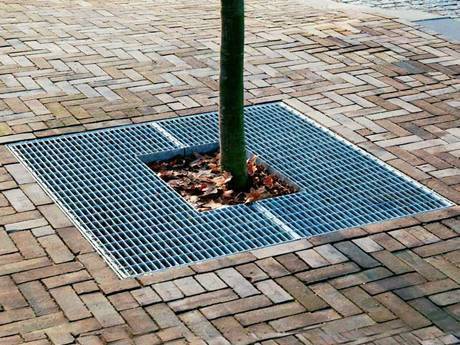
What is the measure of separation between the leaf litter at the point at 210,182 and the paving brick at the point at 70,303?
128cm

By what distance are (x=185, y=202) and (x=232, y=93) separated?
29.6 inches

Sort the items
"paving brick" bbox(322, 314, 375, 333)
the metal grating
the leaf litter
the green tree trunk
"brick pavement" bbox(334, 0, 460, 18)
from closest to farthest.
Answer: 1. "paving brick" bbox(322, 314, 375, 333)
2. the metal grating
3. the green tree trunk
4. the leaf litter
5. "brick pavement" bbox(334, 0, 460, 18)

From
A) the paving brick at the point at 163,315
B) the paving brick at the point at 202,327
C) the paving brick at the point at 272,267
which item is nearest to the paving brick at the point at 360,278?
the paving brick at the point at 272,267

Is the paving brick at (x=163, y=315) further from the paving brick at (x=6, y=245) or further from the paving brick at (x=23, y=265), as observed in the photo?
the paving brick at (x=6, y=245)

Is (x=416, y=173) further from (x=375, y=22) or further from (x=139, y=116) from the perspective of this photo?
(x=375, y=22)

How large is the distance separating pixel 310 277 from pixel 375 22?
217 inches

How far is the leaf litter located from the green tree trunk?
0.09m

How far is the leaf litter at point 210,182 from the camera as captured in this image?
5.96m

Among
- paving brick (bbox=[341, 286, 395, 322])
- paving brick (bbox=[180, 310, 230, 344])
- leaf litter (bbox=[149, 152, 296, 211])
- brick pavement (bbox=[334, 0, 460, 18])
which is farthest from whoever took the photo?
brick pavement (bbox=[334, 0, 460, 18])

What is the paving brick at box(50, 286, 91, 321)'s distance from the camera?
4.62m

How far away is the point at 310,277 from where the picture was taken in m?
5.03

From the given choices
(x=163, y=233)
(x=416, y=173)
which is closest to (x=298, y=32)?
(x=416, y=173)

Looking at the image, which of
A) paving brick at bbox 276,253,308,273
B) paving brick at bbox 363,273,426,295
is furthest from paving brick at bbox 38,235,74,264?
paving brick at bbox 363,273,426,295

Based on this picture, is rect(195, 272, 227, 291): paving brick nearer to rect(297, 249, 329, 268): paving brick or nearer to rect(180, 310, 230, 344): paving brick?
rect(180, 310, 230, 344): paving brick
